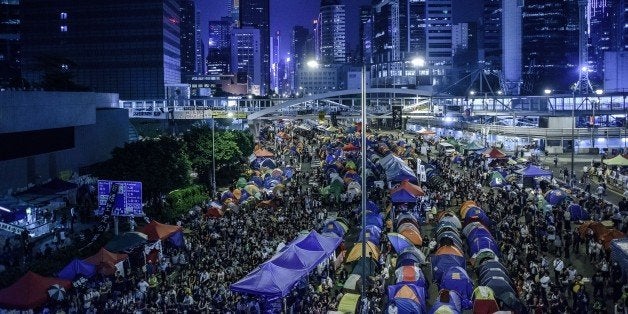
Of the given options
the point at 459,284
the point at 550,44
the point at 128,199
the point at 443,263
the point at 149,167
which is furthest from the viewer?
the point at 550,44

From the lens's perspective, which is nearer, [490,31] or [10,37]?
[10,37]

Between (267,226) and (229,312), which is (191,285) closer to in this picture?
(229,312)

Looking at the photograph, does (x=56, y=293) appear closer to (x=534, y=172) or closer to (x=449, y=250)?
(x=449, y=250)

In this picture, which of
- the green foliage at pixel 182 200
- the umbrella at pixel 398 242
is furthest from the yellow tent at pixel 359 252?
the green foliage at pixel 182 200

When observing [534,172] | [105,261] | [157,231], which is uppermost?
[534,172]

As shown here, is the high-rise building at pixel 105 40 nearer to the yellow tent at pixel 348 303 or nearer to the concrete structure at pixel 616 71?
the concrete structure at pixel 616 71

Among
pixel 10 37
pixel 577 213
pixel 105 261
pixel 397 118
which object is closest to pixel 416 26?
pixel 10 37

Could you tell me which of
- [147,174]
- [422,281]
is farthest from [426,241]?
[147,174]
